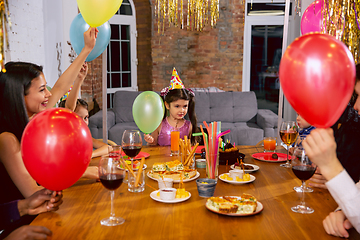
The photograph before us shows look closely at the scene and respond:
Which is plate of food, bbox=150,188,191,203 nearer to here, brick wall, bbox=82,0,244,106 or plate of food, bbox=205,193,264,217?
plate of food, bbox=205,193,264,217

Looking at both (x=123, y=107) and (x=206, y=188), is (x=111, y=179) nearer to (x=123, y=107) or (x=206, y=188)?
(x=206, y=188)

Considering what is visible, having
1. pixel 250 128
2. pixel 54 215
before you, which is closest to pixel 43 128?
pixel 54 215

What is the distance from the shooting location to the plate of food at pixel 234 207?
1.01 metres

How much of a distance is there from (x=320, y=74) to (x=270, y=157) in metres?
1.01

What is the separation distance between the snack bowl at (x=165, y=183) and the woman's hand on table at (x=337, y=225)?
562 mm

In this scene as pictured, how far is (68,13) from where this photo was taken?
479 cm

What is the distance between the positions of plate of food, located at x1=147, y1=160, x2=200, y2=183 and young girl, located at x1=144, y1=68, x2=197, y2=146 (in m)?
0.95

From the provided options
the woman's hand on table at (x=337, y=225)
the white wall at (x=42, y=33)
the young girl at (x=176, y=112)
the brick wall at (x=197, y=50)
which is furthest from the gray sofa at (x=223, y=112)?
the woman's hand on table at (x=337, y=225)

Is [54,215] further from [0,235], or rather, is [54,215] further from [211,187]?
[211,187]

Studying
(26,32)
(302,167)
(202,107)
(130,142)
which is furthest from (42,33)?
(302,167)

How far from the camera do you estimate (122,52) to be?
5848 millimetres

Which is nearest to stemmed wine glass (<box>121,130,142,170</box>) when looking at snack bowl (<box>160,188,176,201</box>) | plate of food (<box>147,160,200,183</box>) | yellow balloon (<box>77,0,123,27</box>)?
plate of food (<box>147,160,200,183</box>)

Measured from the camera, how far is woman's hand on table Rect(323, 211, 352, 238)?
2.89ft

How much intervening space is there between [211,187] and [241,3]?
206 inches
